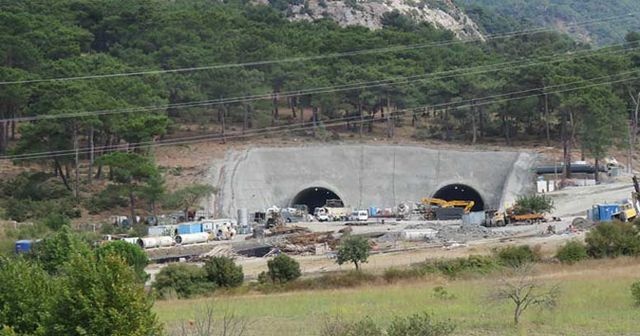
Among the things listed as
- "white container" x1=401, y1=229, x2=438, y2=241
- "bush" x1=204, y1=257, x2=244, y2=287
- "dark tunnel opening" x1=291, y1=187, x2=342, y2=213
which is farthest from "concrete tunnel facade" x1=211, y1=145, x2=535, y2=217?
"bush" x1=204, y1=257, x2=244, y2=287

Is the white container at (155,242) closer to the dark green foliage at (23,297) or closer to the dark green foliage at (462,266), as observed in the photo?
the dark green foliage at (462,266)

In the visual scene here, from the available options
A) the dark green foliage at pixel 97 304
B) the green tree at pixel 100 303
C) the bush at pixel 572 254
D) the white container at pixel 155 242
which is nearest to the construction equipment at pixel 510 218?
the bush at pixel 572 254

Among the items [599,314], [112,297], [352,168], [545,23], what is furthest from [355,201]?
[545,23]

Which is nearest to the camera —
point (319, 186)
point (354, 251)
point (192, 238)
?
point (354, 251)

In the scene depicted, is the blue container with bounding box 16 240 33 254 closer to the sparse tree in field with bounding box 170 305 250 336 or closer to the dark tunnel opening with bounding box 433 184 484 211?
the sparse tree in field with bounding box 170 305 250 336

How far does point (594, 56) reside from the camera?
6781 centimetres

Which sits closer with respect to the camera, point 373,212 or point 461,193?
point 373,212

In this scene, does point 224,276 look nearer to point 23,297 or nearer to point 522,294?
point 522,294

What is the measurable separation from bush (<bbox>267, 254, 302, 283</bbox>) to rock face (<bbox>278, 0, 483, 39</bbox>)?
76.1 meters

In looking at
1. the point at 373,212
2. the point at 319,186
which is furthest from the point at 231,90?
the point at 373,212

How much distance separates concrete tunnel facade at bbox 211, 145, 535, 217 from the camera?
192ft

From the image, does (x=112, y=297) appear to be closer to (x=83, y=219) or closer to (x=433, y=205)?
(x=83, y=219)

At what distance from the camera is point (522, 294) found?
24.7m

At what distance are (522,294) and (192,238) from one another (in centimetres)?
2564
